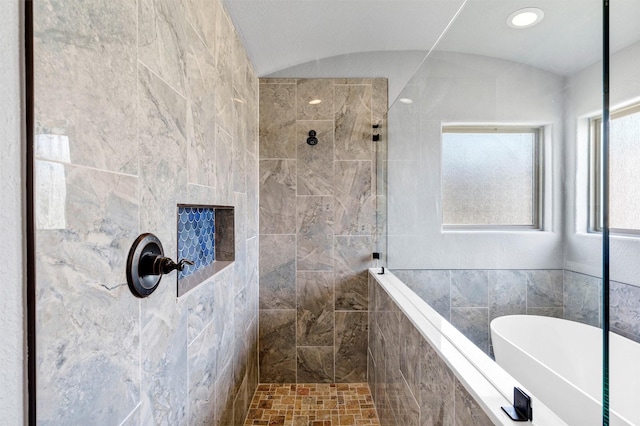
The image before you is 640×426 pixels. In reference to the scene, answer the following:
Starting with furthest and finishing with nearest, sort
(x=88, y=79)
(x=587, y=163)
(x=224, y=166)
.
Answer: (x=224, y=166) < (x=587, y=163) < (x=88, y=79)

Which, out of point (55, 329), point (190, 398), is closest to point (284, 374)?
point (190, 398)

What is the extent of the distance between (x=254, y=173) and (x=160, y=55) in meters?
1.24

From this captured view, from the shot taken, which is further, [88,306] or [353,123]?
[353,123]

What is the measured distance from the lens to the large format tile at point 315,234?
219cm

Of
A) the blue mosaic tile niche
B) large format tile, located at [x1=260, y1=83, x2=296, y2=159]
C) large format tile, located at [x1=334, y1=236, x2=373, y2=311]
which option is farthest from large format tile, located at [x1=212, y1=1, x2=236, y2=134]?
large format tile, located at [x1=334, y1=236, x2=373, y2=311]

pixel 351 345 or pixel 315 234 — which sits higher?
pixel 315 234

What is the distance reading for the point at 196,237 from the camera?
1309mm

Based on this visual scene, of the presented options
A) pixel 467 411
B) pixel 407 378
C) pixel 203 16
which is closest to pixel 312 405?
pixel 407 378

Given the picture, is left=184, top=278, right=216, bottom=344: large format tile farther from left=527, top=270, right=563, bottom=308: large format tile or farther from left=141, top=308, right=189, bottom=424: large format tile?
left=527, top=270, right=563, bottom=308: large format tile

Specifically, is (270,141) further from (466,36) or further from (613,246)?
(613,246)

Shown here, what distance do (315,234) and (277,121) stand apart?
2.94 feet

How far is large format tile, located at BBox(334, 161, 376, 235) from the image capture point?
85.9 inches

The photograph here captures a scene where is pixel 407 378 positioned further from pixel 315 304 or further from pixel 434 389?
pixel 315 304

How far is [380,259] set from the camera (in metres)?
2.15
